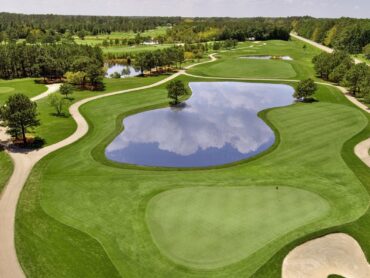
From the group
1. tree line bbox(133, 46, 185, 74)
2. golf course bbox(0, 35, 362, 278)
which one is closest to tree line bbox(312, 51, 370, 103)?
golf course bbox(0, 35, 362, 278)

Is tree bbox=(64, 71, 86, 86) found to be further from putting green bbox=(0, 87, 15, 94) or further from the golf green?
the golf green

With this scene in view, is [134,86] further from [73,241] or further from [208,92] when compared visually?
[73,241]

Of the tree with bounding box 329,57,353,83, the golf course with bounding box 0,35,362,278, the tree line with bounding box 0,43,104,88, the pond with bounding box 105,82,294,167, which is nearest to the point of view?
the golf course with bounding box 0,35,362,278

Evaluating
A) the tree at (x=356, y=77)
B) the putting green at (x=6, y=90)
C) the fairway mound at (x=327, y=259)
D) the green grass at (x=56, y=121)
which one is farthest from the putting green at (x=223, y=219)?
the putting green at (x=6, y=90)

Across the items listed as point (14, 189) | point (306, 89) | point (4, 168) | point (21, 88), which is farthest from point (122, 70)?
point (14, 189)

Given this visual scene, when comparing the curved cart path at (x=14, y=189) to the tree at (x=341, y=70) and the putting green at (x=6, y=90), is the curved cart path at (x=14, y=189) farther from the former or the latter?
the tree at (x=341, y=70)
